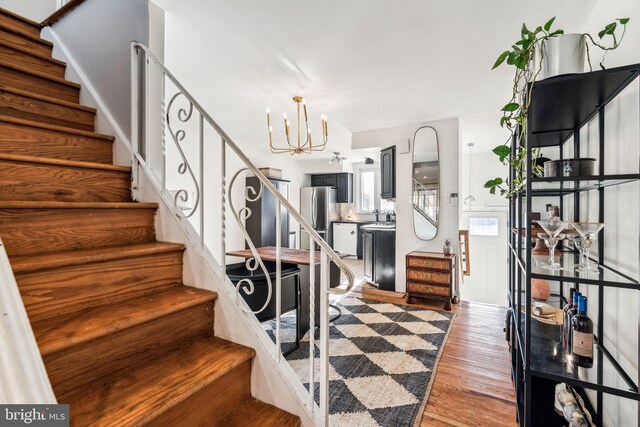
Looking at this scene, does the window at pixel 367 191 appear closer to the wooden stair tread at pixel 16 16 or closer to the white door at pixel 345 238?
the white door at pixel 345 238

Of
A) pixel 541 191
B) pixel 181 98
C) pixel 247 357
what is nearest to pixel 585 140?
pixel 541 191

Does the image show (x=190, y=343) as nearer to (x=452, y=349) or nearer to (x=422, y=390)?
(x=422, y=390)

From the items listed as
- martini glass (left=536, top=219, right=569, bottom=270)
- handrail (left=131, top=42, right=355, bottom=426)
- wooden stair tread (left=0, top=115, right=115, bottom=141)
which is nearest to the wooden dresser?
martini glass (left=536, top=219, right=569, bottom=270)

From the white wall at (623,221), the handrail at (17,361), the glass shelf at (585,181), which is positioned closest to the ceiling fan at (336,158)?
the glass shelf at (585,181)

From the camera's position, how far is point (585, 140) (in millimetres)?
1708

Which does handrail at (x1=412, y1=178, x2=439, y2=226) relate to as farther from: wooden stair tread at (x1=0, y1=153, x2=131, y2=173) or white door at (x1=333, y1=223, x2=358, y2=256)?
wooden stair tread at (x1=0, y1=153, x2=131, y2=173)

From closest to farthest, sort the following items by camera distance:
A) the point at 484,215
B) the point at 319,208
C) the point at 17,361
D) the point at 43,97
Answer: the point at 17,361 → the point at 43,97 → the point at 484,215 → the point at 319,208

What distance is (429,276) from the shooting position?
3766mm

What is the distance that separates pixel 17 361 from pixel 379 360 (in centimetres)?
237

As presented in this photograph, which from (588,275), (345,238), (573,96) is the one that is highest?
(573,96)

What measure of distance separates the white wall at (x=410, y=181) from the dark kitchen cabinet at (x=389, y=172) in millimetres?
65

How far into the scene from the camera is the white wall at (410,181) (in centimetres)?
401

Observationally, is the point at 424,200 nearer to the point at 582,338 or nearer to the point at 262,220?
the point at 262,220

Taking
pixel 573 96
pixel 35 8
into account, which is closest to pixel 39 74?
pixel 35 8
